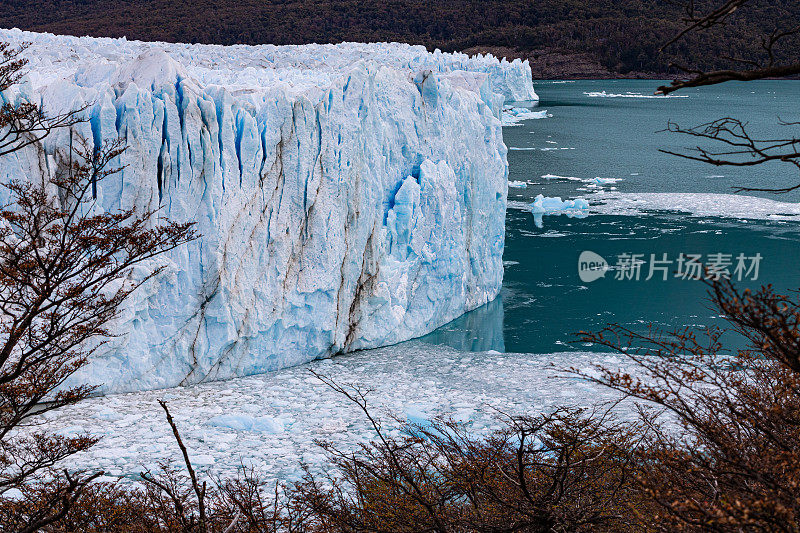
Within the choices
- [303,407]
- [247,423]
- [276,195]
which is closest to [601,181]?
[276,195]

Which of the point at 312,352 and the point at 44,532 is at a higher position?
the point at 44,532

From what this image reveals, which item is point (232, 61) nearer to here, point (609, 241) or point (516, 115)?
point (609, 241)

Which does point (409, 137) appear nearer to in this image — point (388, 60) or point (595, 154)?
point (388, 60)

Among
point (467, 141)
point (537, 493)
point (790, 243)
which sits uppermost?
point (467, 141)

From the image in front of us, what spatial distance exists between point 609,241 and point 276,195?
1226 cm

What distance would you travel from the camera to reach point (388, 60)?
16.8 meters

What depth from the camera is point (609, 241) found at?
816 inches

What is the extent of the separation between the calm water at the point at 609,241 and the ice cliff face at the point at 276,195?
1759 mm

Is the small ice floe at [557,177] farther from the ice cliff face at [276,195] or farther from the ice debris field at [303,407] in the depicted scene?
the ice debris field at [303,407]

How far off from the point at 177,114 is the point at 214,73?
2.56 metres

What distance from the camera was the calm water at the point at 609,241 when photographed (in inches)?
586

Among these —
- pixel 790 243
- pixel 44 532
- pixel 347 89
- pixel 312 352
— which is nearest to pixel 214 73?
pixel 347 89

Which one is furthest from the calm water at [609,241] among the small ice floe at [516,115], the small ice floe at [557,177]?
the small ice floe at [516,115]

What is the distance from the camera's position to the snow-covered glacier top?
11539mm
